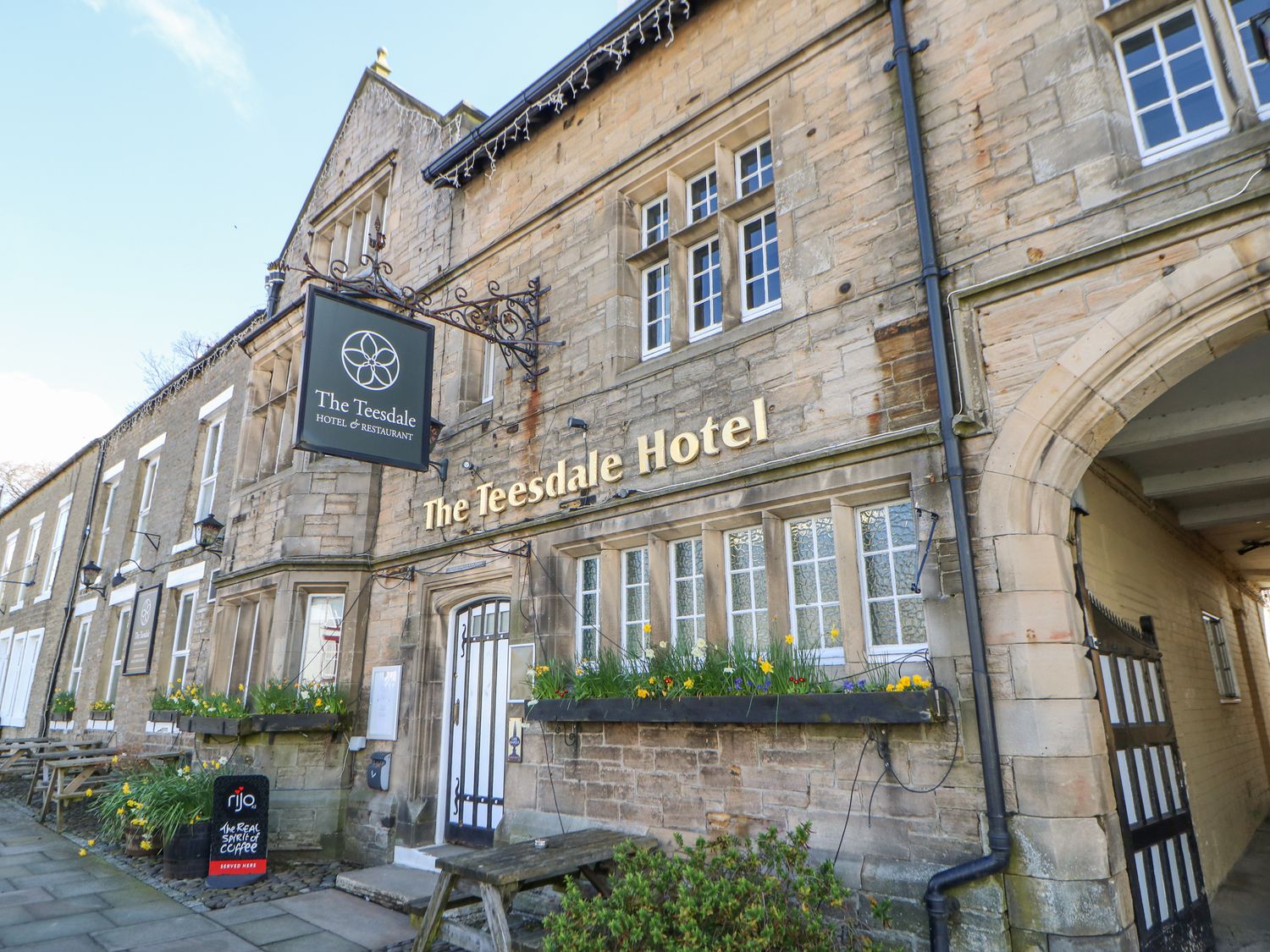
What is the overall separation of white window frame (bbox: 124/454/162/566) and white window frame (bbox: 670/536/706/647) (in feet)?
39.9

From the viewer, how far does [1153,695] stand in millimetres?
6035

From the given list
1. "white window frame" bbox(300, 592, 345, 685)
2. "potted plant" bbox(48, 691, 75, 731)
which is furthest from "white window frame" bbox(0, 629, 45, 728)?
"white window frame" bbox(300, 592, 345, 685)

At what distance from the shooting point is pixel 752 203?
681cm

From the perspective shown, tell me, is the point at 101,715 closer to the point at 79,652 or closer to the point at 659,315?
the point at 79,652

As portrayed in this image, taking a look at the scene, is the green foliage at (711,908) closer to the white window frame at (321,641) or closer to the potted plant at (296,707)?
the potted plant at (296,707)

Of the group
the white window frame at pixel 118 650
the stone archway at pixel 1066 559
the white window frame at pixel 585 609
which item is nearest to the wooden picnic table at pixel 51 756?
the white window frame at pixel 118 650

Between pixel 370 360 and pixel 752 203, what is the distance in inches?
154

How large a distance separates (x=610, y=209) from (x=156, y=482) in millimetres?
12020

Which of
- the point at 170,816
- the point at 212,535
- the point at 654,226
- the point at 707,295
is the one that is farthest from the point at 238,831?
the point at 654,226

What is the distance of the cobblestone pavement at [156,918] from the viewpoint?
564 centimetres

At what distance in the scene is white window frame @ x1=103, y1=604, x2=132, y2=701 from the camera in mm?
15031

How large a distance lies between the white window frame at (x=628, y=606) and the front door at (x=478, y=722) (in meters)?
1.51

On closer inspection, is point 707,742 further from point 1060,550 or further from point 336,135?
point 336,135

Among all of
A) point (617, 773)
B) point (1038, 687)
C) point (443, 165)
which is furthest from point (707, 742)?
point (443, 165)
